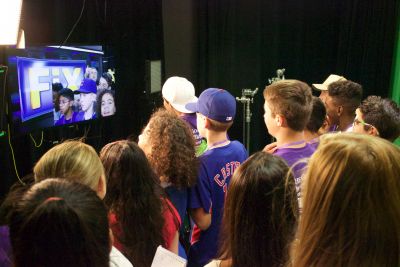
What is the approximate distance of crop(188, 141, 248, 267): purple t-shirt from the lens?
1.99m

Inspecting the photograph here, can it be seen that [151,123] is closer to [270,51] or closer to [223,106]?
[223,106]

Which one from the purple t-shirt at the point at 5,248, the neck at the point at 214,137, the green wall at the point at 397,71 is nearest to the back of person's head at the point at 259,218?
the purple t-shirt at the point at 5,248

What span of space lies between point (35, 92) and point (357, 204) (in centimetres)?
280

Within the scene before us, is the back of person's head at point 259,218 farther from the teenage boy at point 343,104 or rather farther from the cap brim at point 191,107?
the teenage boy at point 343,104

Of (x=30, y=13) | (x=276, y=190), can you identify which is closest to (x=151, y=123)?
(x=276, y=190)

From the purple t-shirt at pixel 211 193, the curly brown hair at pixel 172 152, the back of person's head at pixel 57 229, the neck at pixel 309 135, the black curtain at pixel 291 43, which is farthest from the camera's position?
the black curtain at pixel 291 43

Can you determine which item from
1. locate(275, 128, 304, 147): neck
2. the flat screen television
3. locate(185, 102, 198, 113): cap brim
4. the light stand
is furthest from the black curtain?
locate(275, 128, 304, 147): neck

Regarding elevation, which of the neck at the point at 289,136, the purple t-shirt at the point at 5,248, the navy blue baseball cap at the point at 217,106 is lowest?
the purple t-shirt at the point at 5,248

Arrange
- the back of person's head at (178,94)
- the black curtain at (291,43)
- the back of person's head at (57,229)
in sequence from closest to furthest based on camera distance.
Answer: the back of person's head at (57,229) → the back of person's head at (178,94) → the black curtain at (291,43)

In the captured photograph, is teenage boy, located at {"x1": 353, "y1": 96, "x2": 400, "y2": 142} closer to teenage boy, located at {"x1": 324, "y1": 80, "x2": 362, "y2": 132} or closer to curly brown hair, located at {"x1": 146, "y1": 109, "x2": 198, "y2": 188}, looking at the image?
Answer: teenage boy, located at {"x1": 324, "y1": 80, "x2": 362, "y2": 132}

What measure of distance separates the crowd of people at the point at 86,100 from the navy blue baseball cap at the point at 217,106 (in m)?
1.61

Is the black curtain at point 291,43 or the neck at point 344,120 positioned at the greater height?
the black curtain at point 291,43

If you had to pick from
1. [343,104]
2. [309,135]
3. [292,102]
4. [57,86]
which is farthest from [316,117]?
[57,86]

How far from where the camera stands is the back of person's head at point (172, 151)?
1882mm
